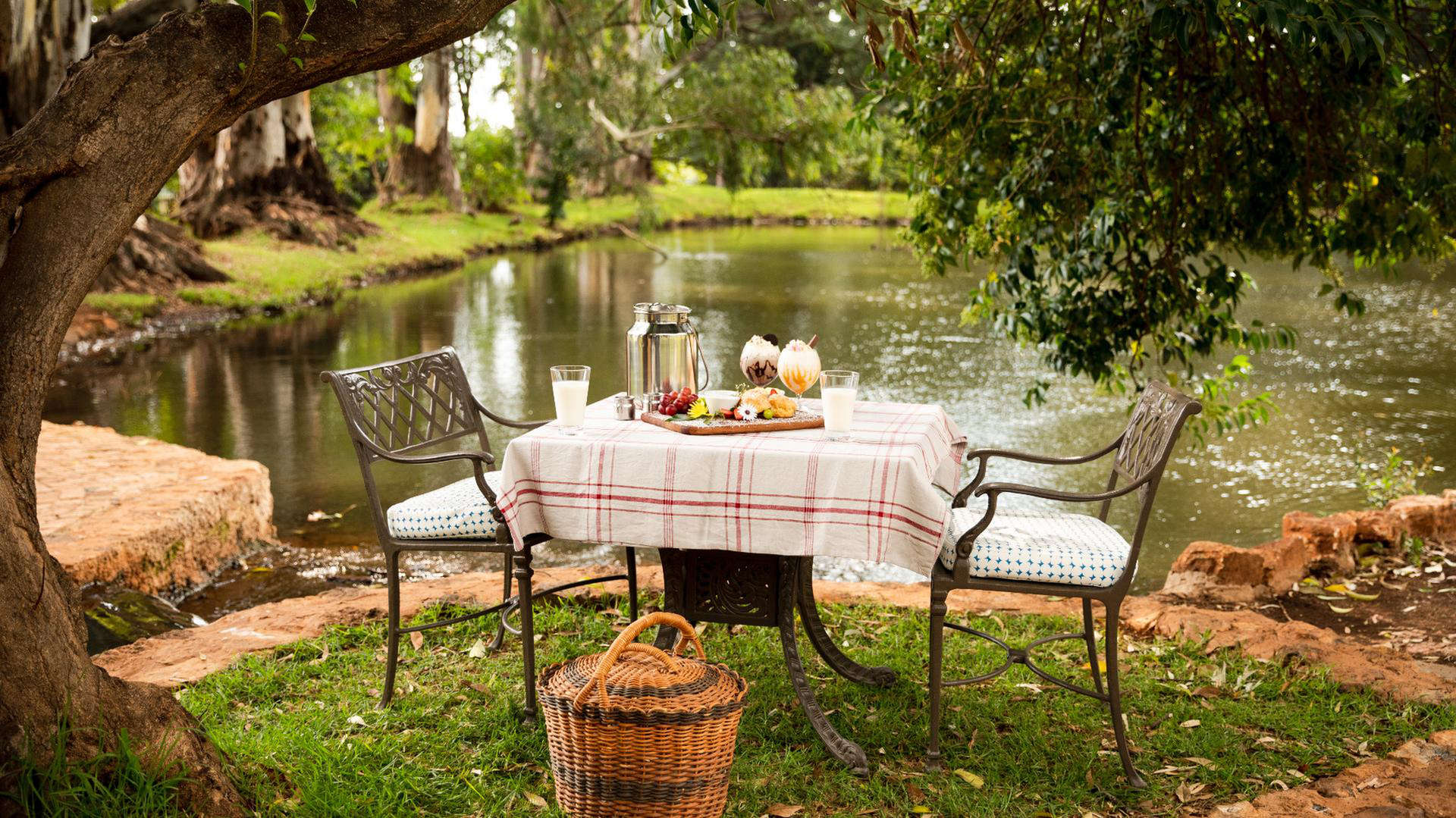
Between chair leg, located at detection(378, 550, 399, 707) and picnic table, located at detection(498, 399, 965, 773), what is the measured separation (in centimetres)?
52

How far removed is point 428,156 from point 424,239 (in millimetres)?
4290

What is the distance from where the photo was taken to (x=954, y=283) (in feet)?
58.0

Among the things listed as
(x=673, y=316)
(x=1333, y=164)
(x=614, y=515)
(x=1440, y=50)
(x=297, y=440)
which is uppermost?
(x=1440, y=50)

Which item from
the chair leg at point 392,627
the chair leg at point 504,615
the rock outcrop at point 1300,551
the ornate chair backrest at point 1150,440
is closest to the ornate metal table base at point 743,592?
the chair leg at point 504,615

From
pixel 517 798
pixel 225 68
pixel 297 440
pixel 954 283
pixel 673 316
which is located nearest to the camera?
pixel 225 68

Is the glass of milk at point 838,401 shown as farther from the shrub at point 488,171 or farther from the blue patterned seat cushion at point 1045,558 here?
the shrub at point 488,171

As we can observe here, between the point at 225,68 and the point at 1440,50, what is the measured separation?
4027 millimetres

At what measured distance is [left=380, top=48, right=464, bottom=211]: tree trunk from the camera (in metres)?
25.0

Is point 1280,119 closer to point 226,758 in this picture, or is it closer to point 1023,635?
point 1023,635

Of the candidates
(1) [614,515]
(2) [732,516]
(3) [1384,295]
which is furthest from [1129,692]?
(3) [1384,295]

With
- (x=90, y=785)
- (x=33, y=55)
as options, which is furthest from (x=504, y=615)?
(x=33, y=55)

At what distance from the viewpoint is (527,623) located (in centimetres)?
341

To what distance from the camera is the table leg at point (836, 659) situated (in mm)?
3666

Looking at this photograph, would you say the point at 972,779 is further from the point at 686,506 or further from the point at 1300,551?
the point at 1300,551
